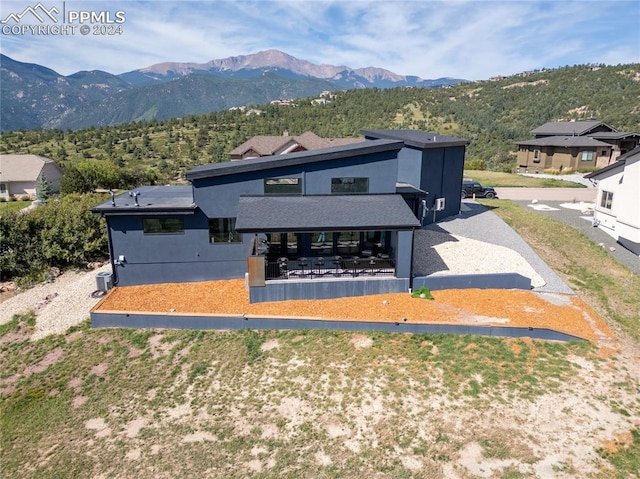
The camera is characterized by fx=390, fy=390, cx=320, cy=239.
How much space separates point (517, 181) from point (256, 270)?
123ft

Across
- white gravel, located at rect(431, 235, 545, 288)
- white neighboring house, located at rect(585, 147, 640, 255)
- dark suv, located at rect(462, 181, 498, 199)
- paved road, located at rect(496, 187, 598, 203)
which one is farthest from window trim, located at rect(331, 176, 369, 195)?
paved road, located at rect(496, 187, 598, 203)

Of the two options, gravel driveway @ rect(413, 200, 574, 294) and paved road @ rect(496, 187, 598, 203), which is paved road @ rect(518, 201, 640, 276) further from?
gravel driveway @ rect(413, 200, 574, 294)

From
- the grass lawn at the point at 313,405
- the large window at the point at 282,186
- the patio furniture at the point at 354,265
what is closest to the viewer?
the grass lawn at the point at 313,405

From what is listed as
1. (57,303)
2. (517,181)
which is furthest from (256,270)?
(517,181)

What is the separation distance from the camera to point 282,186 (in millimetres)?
18281

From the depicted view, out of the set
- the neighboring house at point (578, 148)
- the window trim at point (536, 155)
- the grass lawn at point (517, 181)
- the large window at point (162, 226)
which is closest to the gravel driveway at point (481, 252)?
the large window at point (162, 226)

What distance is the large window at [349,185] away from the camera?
18.5 m

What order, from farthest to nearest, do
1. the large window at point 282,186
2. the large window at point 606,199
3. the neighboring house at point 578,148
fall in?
1. the neighboring house at point 578,148
2. the large window at point 606,199
3. the large window at point 282,186

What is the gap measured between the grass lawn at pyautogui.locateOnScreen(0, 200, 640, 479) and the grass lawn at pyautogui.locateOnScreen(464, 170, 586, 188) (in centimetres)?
2902

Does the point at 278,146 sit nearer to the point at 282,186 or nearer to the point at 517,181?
the point at 517,181

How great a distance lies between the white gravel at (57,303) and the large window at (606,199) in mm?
29376

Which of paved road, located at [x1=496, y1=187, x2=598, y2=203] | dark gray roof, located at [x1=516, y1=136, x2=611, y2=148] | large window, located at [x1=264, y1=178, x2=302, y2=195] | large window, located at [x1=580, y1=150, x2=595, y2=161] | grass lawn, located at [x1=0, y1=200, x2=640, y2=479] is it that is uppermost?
dark gray roof, located at [x1=516, y1=136, x2=611, y2=148]

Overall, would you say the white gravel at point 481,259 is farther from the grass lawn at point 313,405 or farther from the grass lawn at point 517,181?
the grass lawn at point 517,181

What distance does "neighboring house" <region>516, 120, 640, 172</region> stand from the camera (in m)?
48.1
